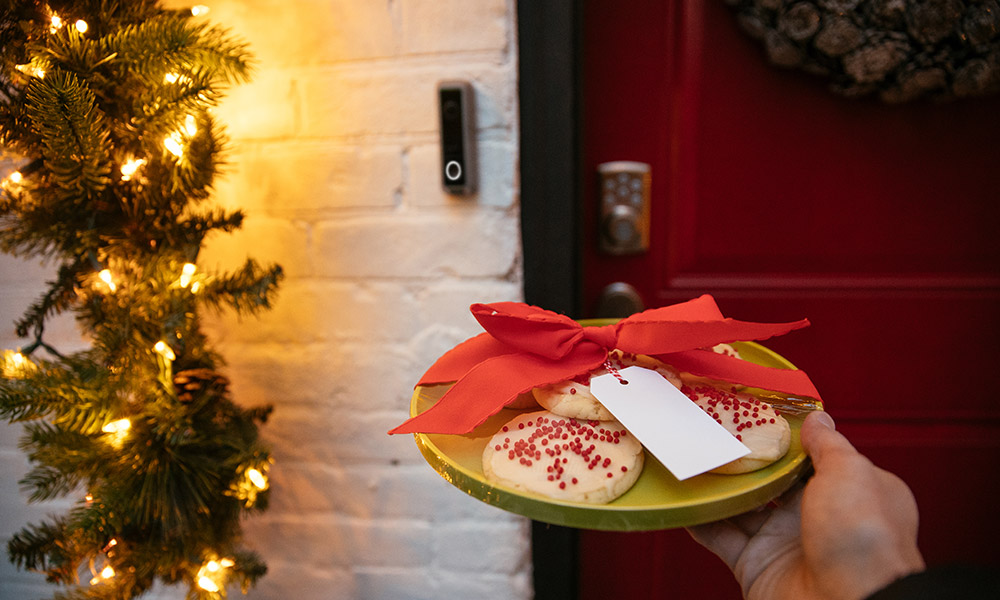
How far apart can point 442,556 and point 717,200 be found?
0.75 meters

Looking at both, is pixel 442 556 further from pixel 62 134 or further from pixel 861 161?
pixel 861 161

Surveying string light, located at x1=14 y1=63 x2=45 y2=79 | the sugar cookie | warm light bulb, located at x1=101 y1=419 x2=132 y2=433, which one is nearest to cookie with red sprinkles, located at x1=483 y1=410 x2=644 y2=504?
the sugar cookie

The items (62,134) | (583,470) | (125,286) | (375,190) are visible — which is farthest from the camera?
(375,190)

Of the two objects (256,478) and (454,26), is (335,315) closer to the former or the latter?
(256,478)

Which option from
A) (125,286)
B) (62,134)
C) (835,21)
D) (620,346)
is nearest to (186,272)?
(125,286)

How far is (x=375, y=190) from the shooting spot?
80cm

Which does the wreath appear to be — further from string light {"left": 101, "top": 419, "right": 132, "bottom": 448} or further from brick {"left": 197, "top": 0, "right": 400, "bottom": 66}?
string light {"left": 101, "top": 419, "right": 132, "bottom": 448}

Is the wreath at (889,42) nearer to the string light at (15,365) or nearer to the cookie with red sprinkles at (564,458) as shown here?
the cookie with red sprinkles at (564,458)

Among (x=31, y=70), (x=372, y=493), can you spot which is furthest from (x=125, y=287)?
(x=372, y=493)

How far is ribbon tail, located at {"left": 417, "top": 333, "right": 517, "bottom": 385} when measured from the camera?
493 mm

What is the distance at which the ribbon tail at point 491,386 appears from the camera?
41 centimetres

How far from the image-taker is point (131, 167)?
0.60 m

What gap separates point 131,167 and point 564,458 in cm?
57

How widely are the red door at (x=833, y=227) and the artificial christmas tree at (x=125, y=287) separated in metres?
0.56
